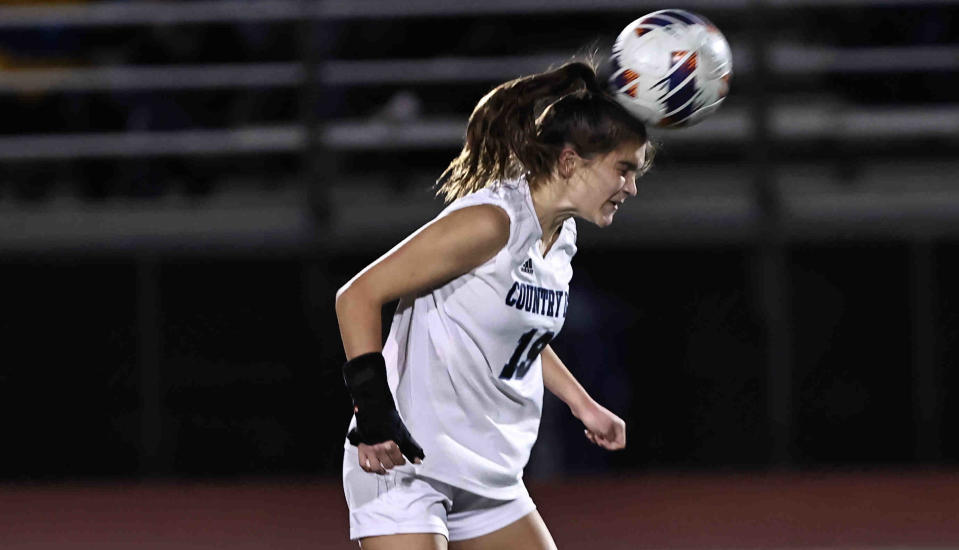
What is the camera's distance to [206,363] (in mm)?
8648

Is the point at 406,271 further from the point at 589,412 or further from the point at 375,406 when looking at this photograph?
the point at 589,412

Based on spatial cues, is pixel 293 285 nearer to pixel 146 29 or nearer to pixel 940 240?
pixel 146 29

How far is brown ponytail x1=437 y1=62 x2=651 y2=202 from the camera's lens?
3426 millimetres

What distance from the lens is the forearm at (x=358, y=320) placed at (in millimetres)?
3182

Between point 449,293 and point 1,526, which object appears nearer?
point 449,293

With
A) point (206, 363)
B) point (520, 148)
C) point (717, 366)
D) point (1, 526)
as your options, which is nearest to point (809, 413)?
point (717, 366)

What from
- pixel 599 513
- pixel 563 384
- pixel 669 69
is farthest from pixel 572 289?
pixel 669 69

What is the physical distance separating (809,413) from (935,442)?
74cm

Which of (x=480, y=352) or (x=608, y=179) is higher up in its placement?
(x=608, y=179)

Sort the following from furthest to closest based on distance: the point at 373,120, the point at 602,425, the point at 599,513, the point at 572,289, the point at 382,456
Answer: the point at 373,120
the point at 572,289
the point at 599,513
the point at 602,425
the point at 382,456

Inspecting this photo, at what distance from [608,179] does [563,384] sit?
740 millimetres

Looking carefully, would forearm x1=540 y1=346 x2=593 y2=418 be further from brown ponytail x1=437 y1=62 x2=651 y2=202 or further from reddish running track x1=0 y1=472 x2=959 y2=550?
reddish running track x1=0 y1=472 x2=959 y2=550

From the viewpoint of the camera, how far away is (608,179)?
342 cm

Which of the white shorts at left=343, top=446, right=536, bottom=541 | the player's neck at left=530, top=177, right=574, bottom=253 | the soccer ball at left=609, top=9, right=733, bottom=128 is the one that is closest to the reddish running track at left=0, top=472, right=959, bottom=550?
the white shorts at left=343, top=446, right=536, bottom=541
